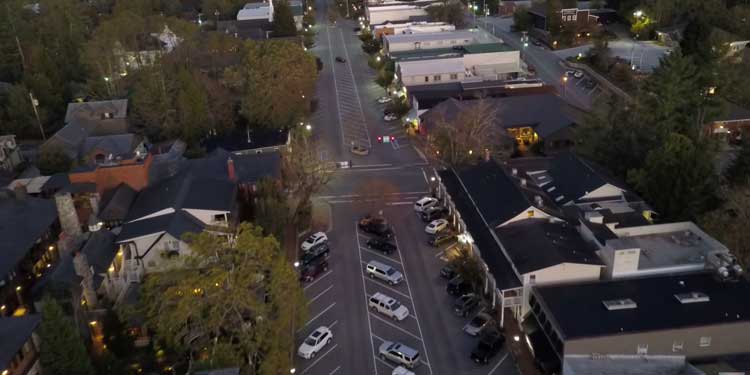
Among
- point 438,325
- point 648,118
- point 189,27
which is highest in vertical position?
point 189,27

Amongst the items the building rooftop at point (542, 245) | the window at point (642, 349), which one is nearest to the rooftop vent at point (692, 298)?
the window at point (642, 349)

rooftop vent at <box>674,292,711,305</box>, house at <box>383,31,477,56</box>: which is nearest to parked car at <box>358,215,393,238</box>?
rooftop vent at <box>674,292,711,305</box>

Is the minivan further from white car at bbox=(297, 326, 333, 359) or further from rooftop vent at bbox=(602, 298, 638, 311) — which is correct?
rooftop vent at bbox=(602, 298, 638, 311)

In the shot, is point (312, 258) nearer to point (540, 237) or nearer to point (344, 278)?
point (344, 278)

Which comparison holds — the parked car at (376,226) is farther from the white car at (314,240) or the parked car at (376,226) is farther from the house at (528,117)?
the house at (528,117)

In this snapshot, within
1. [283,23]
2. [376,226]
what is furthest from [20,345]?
[283,23]

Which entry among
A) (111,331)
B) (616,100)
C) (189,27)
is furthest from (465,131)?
(189,27)
